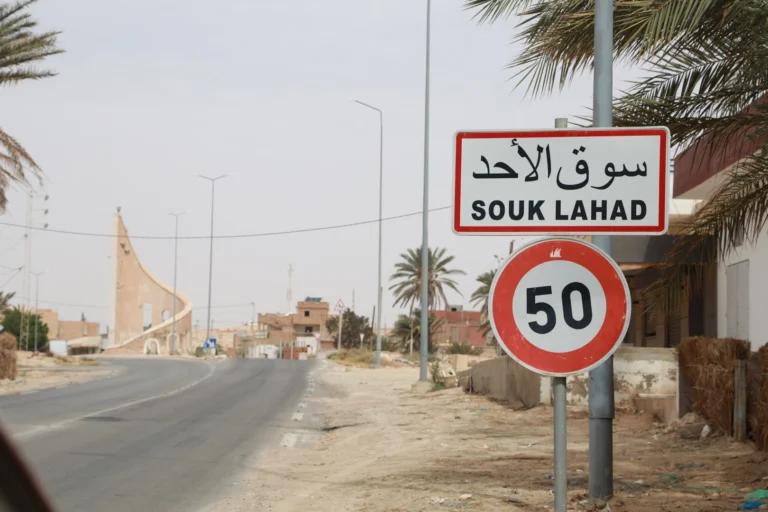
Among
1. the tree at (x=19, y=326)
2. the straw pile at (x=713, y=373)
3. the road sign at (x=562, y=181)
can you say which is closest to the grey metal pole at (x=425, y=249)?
the straw pile at (x=713, y=373)

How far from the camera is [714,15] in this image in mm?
9703

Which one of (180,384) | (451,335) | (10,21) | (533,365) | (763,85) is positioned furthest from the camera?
(451,335)

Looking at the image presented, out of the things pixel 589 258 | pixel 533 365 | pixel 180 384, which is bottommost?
pixel 180 384

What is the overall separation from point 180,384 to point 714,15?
25295mm

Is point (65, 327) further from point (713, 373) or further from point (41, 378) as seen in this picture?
point (713, 373)

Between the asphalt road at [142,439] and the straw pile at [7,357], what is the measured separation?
3.56 metres

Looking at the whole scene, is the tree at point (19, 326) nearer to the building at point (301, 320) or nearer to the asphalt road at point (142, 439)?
the building at point (301, 320)

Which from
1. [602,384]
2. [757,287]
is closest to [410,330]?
[757,287]

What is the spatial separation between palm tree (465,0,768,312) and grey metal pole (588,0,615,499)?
0.92 meters

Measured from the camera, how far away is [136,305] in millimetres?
86750

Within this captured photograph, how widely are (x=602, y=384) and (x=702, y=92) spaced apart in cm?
350

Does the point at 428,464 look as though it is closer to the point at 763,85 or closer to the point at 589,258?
the point at 763,85

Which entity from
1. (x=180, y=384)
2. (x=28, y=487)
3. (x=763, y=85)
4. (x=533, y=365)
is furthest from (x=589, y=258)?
(x=180, y=384)

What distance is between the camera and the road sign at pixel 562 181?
5.36 metres
